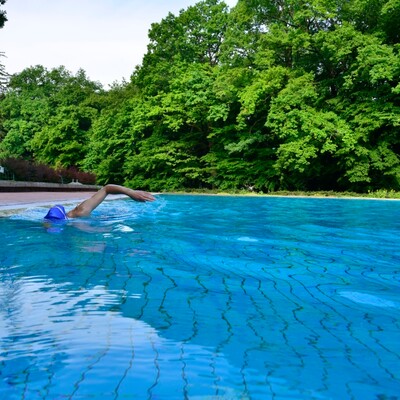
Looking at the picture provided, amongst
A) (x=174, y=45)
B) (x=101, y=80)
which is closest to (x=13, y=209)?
(x=174, y=45)

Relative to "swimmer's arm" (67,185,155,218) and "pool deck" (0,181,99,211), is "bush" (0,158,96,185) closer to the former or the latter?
"pool deck" (0,181,99,211)

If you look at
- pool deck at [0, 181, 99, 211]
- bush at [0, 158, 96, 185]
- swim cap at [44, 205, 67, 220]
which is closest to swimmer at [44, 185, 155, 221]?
swim cap at [44, 205, 67, 220]

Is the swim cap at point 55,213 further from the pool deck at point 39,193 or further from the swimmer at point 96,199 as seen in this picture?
the pool deck at point 39,193

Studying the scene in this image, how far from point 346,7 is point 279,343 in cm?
2006

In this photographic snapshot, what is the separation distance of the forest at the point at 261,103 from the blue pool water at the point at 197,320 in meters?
10.6

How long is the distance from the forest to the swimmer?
6.82m

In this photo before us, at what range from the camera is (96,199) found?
7.75m

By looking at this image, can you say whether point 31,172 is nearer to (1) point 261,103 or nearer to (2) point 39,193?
(2) point 39,193

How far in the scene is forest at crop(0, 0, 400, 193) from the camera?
59.6 ft

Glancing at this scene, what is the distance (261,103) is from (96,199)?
1523 cm

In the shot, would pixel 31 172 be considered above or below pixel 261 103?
below

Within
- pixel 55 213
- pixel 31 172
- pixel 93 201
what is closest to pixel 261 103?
pixel 31 172

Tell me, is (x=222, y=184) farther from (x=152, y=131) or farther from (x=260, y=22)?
(x=260, y=22)

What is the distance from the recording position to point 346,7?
18922 millimetres
